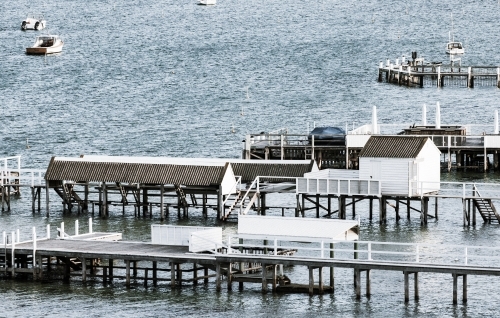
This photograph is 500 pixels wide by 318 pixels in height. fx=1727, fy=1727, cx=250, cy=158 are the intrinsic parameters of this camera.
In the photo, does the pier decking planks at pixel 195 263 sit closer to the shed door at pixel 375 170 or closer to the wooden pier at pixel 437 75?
the shed door at pixel 375 170

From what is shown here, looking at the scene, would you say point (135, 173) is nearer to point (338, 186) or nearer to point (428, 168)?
point (338, 186)

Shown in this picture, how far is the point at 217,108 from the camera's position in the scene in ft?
470

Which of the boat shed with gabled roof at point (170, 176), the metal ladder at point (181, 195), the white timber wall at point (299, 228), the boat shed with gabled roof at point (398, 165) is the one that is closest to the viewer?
the white timber wall at point (299, 228)

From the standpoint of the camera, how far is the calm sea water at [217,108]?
223ft

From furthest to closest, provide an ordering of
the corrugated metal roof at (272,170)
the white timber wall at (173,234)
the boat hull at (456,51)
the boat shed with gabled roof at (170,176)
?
1. the boat hull at (456,51)
2. the corrugated metal roof at (272,170)
3. the boat shed with gabled roof at (170,176)
4. the white timber wall at (173,234)

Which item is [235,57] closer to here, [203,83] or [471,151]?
[203,83]

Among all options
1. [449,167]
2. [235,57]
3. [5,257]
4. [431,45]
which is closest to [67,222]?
[5,257]

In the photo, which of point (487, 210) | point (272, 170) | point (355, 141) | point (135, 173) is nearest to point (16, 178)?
point (135, 173)

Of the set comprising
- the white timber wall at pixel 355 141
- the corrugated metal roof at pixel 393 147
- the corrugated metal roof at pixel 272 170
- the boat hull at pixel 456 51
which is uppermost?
the boat hull at pixel 456 51

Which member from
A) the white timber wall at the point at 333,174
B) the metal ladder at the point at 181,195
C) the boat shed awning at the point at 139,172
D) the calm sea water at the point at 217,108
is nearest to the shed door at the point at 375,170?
the white timber wall at the point at 333,174

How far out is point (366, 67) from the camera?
164m

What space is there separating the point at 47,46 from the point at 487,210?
10348 centimetres

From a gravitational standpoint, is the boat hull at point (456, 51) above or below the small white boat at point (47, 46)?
below

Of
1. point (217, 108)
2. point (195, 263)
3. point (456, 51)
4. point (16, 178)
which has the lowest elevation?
point (195, 263)
